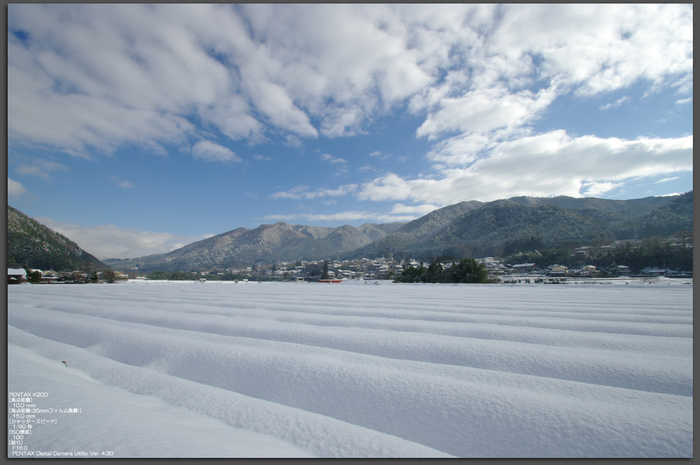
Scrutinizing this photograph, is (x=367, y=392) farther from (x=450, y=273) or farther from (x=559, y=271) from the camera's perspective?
(x=559, y=271)

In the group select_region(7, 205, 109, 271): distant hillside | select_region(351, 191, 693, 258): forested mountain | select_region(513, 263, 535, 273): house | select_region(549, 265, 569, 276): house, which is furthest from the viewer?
select_region(351, 191, 693, 258): forested mountain

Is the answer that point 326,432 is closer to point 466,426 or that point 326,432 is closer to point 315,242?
point 466,426

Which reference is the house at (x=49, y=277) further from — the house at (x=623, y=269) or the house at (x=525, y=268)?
the house at (x=623, y=269)

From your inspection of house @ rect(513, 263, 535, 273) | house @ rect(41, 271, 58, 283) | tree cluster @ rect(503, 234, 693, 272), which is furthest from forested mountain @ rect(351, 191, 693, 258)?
house @ rect(41, 271, 58, 283)

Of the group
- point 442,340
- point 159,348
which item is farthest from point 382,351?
point 159,348

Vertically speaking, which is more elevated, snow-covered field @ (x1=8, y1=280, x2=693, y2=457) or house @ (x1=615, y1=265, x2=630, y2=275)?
snow-covered field @ (x1=8, y1=280, x2=693, y2=457)

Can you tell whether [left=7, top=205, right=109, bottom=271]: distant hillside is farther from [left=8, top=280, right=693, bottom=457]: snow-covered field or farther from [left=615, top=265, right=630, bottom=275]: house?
[left=615, top=265, right=630, bottom=275]: house

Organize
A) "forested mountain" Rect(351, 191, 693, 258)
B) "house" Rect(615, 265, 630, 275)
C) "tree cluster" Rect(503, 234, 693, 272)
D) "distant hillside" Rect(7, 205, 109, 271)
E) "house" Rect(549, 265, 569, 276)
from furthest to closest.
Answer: "forested mountain" Rect(351, 191, 693, 258) → "house" Rect(549, 265, 569, 276) → "distant hillside" Rect(7, 205, 109, 271) → "house" Rect(615, 265, 630, 275) → "tree cluster" Rect(503, 234, 693, 272)

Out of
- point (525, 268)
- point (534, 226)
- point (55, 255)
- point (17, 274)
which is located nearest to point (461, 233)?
point (534, 226)
